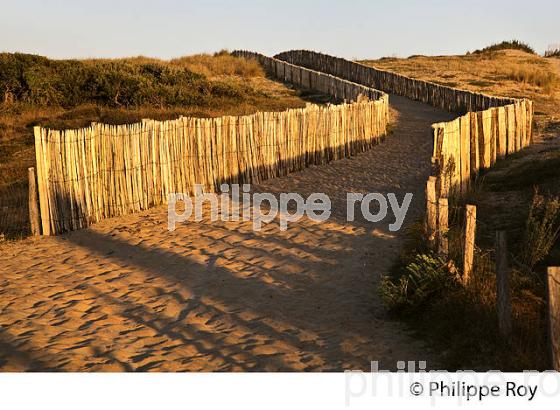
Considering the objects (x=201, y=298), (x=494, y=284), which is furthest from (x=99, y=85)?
(x=494, y=284)

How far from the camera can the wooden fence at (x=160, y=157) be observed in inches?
356

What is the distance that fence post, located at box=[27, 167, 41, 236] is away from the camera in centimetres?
894

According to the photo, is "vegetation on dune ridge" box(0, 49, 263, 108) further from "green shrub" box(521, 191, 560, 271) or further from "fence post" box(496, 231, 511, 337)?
"fence post" box(496, 231, 511, 337)

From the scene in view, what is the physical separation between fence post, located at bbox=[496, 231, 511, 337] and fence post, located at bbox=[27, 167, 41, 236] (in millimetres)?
6359

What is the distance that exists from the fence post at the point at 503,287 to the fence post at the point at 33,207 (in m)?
6.36

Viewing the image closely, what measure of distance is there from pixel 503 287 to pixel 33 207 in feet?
21.1

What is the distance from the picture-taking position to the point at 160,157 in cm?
1001

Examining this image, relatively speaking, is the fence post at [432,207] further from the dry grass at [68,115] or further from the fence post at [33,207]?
the dry grass at [68,115]

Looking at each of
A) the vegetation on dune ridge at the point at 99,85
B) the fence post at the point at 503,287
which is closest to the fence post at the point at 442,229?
the fence post at the point at 503,287

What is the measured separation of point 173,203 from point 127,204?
29.7 inches

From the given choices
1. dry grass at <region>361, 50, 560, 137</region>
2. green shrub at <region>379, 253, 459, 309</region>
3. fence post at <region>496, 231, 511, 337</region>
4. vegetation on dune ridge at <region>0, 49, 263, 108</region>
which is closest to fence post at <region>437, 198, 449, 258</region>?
green shrub at <region>379, 253, 459, 309</region>

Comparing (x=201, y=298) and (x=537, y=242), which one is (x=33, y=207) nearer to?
(x=201, y=298)
